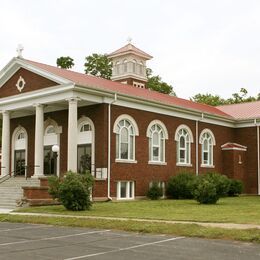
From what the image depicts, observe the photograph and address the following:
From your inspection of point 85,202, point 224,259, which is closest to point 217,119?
point 85,202

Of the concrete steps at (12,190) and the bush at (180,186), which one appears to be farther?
the bush at (180,186)

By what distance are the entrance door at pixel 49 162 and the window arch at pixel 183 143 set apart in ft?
27.1

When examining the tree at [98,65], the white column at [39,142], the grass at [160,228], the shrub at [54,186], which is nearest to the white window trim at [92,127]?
the white column at [39,142]

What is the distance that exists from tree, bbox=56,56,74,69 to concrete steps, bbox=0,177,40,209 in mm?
31453

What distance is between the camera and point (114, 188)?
28781 millimetres

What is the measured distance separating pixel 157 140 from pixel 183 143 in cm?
286

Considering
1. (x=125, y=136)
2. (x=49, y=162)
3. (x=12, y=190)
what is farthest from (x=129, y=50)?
(x=12, y=190)

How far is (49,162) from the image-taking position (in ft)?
107

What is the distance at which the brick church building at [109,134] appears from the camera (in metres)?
28.6

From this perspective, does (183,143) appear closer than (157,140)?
No

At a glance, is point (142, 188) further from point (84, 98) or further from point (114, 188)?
point (84, 98)

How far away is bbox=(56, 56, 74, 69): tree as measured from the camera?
6084 centimetres

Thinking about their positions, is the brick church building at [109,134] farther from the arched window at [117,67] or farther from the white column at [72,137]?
the arched window at [117,67]

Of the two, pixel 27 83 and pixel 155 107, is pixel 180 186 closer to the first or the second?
pixel 155 107
